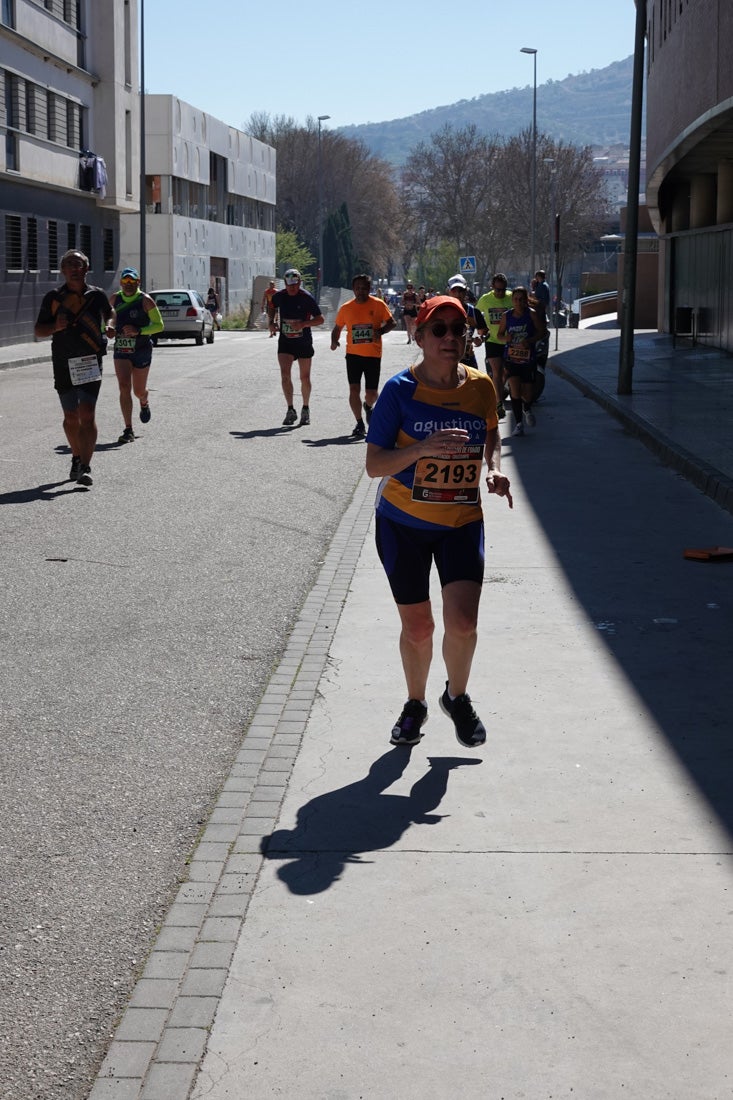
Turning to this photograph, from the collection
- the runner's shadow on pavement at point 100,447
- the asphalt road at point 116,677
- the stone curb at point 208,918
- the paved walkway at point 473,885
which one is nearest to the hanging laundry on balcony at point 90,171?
Answer: the runner's shadow on pavement at point 100,447

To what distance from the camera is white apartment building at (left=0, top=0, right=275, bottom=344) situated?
4244 centimetres

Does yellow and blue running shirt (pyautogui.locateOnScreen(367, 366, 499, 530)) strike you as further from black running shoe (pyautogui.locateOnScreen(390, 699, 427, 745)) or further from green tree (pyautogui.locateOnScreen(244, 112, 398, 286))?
green tree (pyautogui.locateOnScreen(244, 112, 398, 286))

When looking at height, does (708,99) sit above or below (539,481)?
above

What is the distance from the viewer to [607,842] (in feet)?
16.5

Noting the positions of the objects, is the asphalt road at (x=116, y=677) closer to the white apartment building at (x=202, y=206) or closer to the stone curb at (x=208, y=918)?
the stone curb at (x=208, y=918)

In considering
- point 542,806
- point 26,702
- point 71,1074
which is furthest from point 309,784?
point 71,1074

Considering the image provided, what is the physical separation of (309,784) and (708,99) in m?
22.9

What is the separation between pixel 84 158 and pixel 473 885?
4793cm

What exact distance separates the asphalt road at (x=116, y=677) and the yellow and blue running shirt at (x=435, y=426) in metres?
1.23

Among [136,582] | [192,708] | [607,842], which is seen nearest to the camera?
[607,842]

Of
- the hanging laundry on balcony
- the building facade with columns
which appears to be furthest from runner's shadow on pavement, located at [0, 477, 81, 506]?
the hanging laundry on balcony

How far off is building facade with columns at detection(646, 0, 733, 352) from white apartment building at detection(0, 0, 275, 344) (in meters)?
15.9

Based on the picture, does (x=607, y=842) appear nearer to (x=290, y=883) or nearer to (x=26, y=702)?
(x=290, y=883)

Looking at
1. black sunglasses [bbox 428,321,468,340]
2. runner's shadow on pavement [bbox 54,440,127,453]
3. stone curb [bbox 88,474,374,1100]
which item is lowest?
stone curb [bbox 88,474,374,1100]
